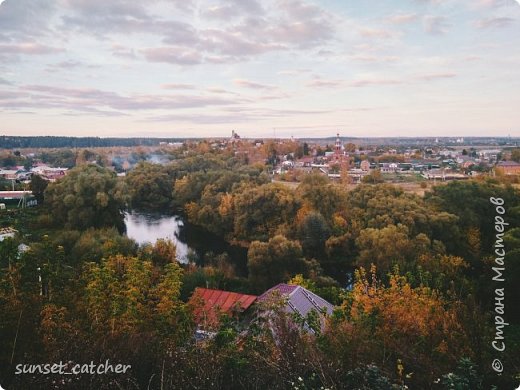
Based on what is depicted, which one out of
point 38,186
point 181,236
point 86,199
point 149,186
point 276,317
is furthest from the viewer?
point 149,186


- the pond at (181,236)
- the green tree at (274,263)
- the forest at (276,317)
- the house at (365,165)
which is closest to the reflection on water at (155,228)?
the pond at (181,236)

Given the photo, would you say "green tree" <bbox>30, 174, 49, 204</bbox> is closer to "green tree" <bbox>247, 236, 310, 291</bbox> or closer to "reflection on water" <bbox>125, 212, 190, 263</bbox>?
"reflection on water" <bbox>125, 212, 190, 263</bbox>

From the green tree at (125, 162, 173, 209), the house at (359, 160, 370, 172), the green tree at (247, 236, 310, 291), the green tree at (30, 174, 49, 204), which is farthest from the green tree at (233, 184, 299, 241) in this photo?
the green tree at (125, 162, 173, 209)

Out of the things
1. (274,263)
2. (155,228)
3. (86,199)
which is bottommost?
(155,228)

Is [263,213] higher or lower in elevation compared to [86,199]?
lower

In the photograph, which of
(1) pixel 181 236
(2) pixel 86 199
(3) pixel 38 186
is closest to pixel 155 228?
(1) pixel 181 236

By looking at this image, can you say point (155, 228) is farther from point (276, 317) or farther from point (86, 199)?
point (276, 317)

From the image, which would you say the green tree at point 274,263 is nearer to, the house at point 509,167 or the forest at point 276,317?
the forest at point 276,317

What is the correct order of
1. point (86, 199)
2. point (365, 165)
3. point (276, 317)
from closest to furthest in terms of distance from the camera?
point (276, 317), point (86, 199), point (365, 165)

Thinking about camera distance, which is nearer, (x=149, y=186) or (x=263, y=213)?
(x=263, y=213)

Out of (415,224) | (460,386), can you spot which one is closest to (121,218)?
(415,224)
